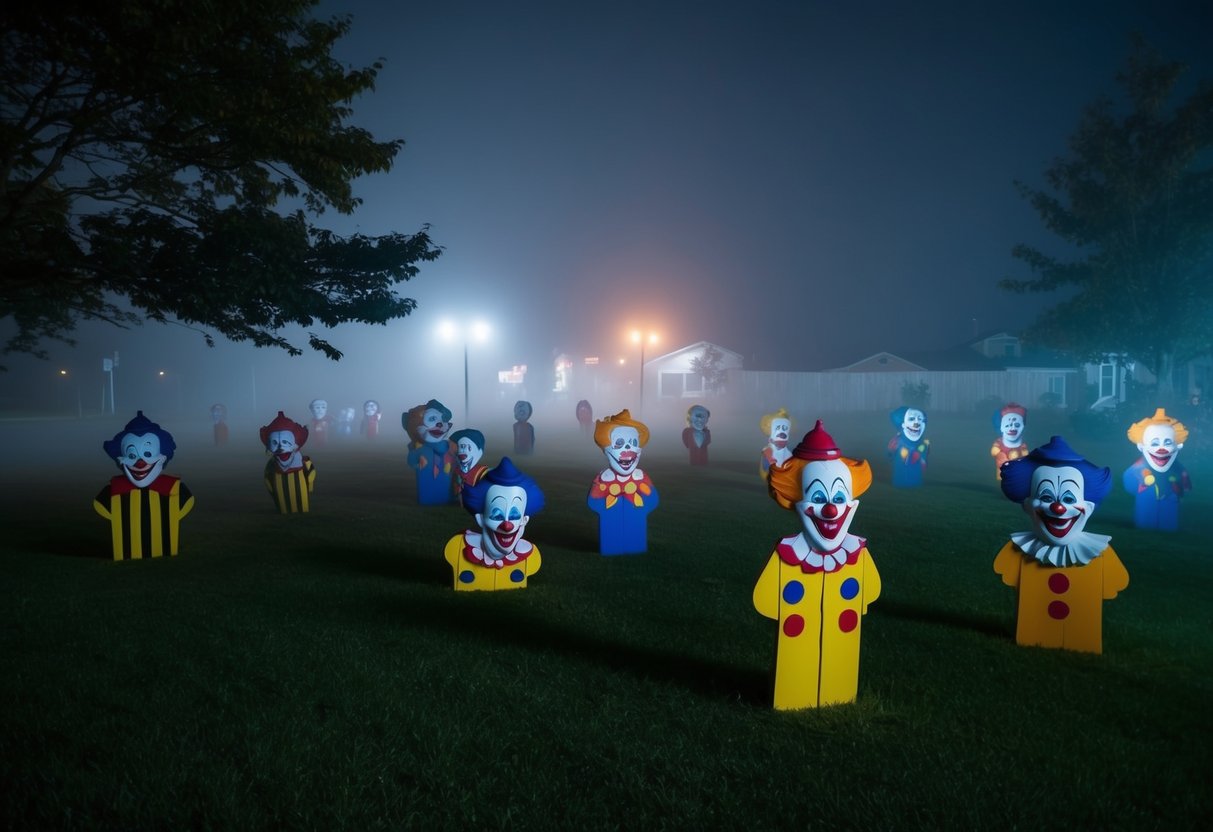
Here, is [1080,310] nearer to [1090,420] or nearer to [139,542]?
[1090,420]

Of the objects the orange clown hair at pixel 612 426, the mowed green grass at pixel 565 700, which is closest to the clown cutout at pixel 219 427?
the mowed green grass at pixel 565 700

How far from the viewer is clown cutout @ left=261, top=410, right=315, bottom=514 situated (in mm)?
12773

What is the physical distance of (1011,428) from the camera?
48.6ft

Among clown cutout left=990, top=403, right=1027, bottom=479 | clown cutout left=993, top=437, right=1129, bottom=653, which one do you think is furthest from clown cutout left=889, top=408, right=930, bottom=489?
clown cutout left=993, top=437, right=1129, bottom=653

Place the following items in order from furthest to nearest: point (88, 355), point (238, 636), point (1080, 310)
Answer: point (88, 355)
point (1080, 310)
point (238, 636)

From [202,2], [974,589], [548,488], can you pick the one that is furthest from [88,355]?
[974,589]

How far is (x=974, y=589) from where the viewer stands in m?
7.97

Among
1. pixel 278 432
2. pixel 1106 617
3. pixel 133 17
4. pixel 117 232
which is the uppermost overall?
pixel 133 17

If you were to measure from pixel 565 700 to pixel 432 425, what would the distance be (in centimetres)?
1002

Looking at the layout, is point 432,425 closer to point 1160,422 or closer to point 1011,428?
point 1011,428

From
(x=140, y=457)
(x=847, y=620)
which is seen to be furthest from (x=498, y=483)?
(x=140, y=457)

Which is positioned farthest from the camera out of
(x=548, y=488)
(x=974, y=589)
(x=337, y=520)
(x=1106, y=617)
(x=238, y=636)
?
(x=548, y=488)

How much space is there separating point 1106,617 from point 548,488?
35.2 feet

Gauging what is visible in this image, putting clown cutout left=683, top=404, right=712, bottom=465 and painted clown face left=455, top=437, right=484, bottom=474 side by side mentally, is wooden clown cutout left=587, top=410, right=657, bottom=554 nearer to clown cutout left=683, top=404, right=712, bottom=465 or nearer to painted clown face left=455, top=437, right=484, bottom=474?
painted clown face left=455, top=437, right=484, bottom=474
